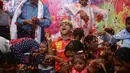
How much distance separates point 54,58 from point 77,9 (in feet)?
4.17

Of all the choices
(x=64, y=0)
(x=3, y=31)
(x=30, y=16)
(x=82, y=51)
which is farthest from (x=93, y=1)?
(x=82, y=51)

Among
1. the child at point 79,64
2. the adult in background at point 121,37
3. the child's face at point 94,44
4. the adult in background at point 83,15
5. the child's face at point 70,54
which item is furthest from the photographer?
the adult in background at point 83,15

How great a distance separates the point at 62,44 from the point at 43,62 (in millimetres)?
351

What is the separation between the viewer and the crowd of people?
11.5ft

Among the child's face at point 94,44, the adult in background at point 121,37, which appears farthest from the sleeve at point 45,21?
the adult in background at point 121,37

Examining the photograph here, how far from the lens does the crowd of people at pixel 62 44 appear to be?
11.5ft

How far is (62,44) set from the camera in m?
4.21

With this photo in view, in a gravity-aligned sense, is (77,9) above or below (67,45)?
above

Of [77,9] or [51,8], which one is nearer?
[77,9]

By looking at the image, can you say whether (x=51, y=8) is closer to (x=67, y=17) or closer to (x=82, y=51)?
(x=67, y=17)

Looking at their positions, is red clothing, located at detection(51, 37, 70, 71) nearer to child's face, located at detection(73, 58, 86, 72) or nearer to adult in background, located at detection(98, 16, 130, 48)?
adult in background, located at detection(98, 16, 130, 48)

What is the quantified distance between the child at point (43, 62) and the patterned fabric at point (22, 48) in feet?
0.61

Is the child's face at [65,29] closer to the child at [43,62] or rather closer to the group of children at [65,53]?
the group of children at [65,53]

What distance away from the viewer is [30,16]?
211 inches
